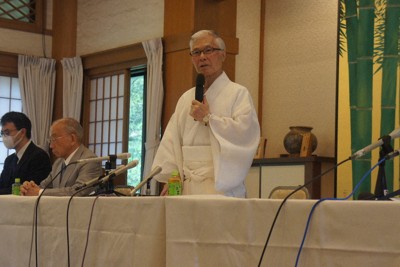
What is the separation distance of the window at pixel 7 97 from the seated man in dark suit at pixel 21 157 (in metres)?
3.17

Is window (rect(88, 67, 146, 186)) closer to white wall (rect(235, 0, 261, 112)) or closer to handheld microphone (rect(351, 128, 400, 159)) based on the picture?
white wall (rect(235, 0, 261, 112))

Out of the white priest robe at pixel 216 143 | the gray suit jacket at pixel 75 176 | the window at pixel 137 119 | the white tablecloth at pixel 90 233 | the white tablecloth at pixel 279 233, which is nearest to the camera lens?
the white tablecloth at pixel 279 233

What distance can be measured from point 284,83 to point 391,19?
1798mm

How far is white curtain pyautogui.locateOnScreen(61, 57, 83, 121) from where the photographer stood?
7965 millimetres

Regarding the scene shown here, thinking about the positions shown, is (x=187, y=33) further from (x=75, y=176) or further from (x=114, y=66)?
(x=75, y=176)

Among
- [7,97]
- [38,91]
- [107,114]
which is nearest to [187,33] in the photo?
[107,114]

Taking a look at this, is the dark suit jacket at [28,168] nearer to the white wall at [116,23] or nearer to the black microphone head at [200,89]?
the black microphone head at [200,89]

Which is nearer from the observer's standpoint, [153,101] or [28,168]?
[28,168]

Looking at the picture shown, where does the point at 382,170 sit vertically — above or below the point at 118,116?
below

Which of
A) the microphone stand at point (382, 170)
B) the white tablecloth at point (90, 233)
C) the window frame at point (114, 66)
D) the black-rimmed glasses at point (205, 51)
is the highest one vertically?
the window frame at point (114, 66)

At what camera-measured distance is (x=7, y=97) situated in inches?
320

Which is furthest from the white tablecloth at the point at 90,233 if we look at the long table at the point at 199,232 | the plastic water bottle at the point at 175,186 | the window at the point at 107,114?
the window at the point at 107,114

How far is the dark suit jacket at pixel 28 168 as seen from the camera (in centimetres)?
475

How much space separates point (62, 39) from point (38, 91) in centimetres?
64
